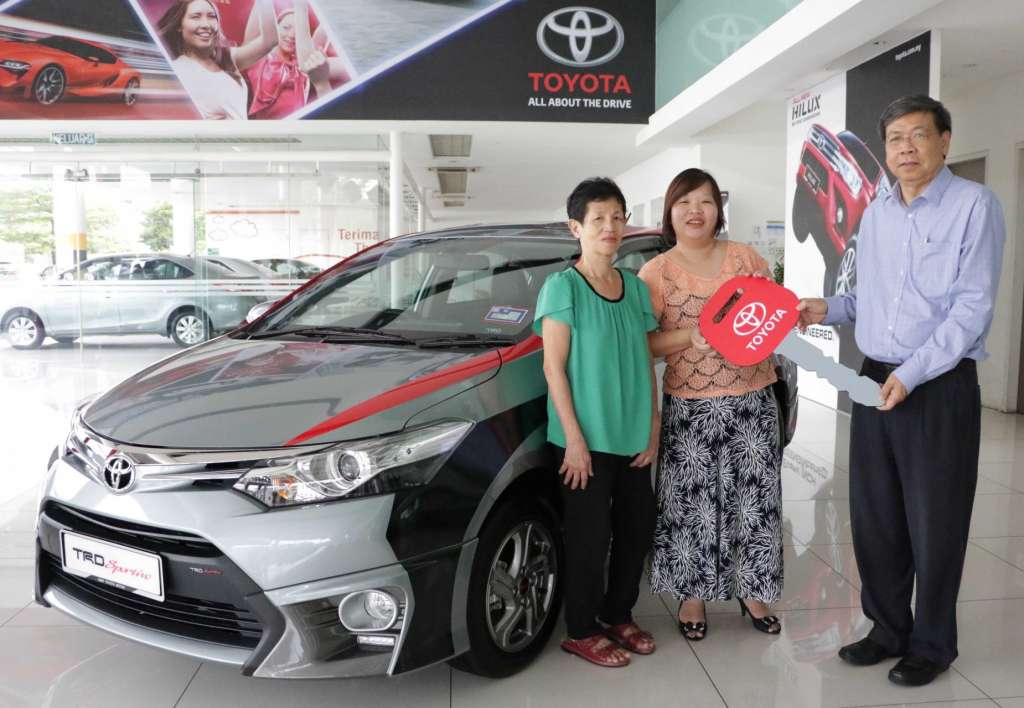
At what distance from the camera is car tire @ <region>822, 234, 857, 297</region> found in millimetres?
5996

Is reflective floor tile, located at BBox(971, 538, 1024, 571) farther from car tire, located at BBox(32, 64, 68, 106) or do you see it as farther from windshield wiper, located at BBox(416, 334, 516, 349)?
car tire, located at BBox(32, 64, 68, 106)

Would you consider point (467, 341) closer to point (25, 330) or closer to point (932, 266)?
point (932, 266)

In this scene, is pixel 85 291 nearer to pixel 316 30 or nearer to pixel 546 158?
pixel 316 30

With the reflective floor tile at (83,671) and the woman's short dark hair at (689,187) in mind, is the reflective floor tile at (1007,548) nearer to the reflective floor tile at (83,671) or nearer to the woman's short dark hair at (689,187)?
the woman's short dark hair at (689,187)

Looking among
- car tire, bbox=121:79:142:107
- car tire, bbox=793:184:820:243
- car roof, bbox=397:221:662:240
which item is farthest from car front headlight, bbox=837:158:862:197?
car tire, bbox=121:79:142:107

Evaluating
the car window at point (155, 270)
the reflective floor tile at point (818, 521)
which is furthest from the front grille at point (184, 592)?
the car window at point (155, 270)

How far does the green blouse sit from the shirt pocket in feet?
2.22

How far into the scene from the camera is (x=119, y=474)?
187cm

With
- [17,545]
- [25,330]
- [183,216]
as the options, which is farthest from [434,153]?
[17,545]

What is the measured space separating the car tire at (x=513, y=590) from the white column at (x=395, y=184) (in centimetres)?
710

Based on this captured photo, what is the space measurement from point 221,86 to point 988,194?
7.63 metres

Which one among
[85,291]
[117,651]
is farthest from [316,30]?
[117,651]

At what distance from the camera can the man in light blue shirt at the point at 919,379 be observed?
1.96m

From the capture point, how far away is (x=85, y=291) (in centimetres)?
914
